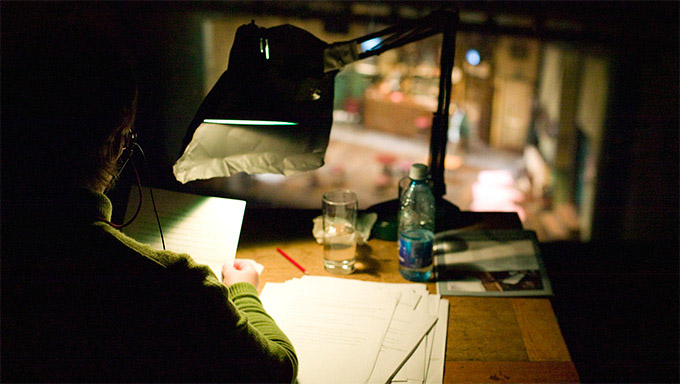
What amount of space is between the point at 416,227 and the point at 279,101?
499 millimetres

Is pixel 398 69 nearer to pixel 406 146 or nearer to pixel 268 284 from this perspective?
pixel 406 146

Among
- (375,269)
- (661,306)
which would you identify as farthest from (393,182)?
(375,269)

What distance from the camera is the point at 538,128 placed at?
263 inches

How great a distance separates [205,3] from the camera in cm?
438

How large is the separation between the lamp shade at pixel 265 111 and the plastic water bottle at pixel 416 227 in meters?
0.26

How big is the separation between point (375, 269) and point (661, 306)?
5.04 feet

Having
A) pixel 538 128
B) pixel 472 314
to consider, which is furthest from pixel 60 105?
pixel 538 128

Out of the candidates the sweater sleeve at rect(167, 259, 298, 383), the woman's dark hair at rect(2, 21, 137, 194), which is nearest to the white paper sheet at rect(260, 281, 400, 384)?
the sweater sleeve at rect(167, 259, 298, 383)

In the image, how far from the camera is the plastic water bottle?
46.7 inches

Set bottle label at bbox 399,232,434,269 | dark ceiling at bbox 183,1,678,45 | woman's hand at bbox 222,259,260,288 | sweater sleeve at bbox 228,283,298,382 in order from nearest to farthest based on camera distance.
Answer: sweater sleeve at bbox 228,283,298,382 < woman's hand at bbox 222,259,260,288 < bottle label at bbox 399,232,434,269 < dark ceiling at bbox 183,1,678,45

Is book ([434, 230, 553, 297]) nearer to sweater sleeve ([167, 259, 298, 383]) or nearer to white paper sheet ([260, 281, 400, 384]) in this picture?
white paper sheet ([260, 281, 400, 384])

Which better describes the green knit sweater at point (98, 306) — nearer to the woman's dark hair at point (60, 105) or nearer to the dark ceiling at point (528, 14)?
the woman's dark hair at point (60, 105)

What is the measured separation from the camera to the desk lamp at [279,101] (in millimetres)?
1096

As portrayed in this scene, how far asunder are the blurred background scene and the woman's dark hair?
3.66 feet
